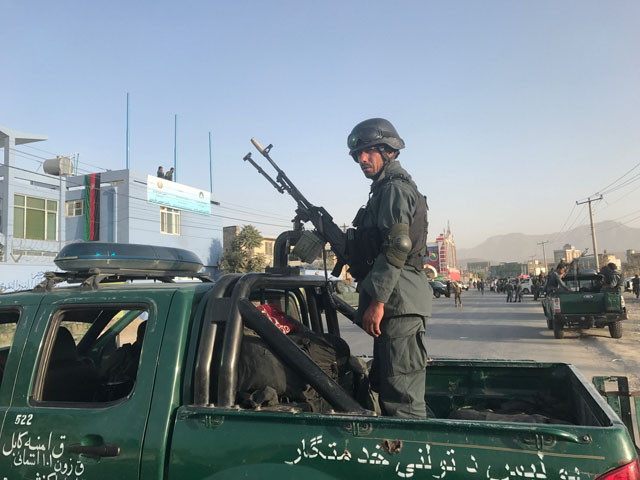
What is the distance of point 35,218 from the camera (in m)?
25.3

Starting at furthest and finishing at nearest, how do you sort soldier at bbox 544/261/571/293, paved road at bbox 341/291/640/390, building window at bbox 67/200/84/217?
building window at bbox 67/200/84/217, soldier at bbox 544/261/571/293, paved road at bbox 341/291/640/390

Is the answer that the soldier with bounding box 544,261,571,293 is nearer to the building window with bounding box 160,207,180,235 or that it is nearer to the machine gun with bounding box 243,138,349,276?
the machine gun with bounding box 243,138,349,276

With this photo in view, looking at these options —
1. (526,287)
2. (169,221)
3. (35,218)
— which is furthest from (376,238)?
(526,287)

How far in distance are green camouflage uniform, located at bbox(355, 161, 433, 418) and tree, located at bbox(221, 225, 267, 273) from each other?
107 ft

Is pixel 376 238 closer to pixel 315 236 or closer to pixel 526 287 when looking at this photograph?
pixel 315 236

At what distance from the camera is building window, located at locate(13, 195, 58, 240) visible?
2433 centimetres

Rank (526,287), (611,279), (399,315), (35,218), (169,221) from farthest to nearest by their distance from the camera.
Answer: (526,287) → (169,221) → (35,218) → (611,279) → (399,315)

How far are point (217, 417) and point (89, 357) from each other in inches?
73.8

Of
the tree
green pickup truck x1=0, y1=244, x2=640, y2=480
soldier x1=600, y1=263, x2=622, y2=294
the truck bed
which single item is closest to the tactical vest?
green pickup truck x1=0, y1=244, x2=640, y2=480

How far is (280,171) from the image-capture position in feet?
18.4

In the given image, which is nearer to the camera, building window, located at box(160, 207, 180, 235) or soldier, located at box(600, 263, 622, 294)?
soldier, located at box(600, 263, 622, 294)

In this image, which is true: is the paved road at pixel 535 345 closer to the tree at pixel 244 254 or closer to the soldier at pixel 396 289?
the soldier at pixel 396 289

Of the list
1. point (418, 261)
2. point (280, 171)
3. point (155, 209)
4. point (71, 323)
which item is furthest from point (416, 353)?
point (155, 209)

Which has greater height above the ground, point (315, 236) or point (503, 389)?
point (315, 236)
